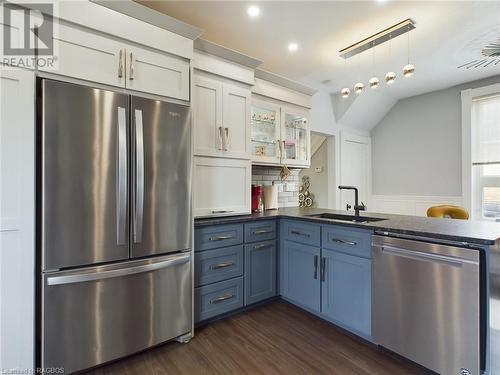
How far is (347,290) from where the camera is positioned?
6.83 ft

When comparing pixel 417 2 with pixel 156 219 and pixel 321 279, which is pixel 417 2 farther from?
pixel 156 219

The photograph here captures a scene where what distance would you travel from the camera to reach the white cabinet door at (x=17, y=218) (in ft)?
4.61

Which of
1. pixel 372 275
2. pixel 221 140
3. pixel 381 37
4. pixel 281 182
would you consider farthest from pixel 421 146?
pixel 221 140

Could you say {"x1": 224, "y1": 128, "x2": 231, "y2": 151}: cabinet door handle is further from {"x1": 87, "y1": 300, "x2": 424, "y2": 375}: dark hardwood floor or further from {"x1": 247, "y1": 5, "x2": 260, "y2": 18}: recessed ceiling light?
{"x1": 87, "y1": 300, "x2": 424, "y2": 375}: dark hardwood floor

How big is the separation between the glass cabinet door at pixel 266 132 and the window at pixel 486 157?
11.3ft

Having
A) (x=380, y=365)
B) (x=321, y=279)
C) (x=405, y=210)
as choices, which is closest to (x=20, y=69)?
(x=321, y=279)

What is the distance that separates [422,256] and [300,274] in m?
1.13

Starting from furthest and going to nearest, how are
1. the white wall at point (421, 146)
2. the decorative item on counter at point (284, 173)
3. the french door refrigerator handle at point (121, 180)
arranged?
the white wall at point (421, 146) < the decorative item on counter at point (284, 173) < the french door refrigerator handle at point (121, 180)

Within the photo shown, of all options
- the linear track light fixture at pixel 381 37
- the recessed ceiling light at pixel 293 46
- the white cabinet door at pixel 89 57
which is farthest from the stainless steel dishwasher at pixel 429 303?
the recessed ceiling light at pixel 293 46

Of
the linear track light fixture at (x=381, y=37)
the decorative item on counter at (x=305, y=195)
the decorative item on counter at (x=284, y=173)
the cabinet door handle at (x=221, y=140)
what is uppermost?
the linear track light fixture at (x=381, y=37)

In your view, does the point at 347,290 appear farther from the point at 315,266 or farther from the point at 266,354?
the point at 266,354

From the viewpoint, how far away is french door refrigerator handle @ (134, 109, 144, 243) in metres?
1.76

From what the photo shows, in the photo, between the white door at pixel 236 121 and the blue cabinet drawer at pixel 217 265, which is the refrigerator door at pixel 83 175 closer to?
the blue cabinet drawer at pixel 217 265

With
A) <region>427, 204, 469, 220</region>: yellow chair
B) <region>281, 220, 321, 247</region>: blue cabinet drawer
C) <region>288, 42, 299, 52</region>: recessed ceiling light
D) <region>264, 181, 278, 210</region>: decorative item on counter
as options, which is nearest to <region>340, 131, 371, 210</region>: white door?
<region>427, 204, 469, 220</region>: yellow chair
